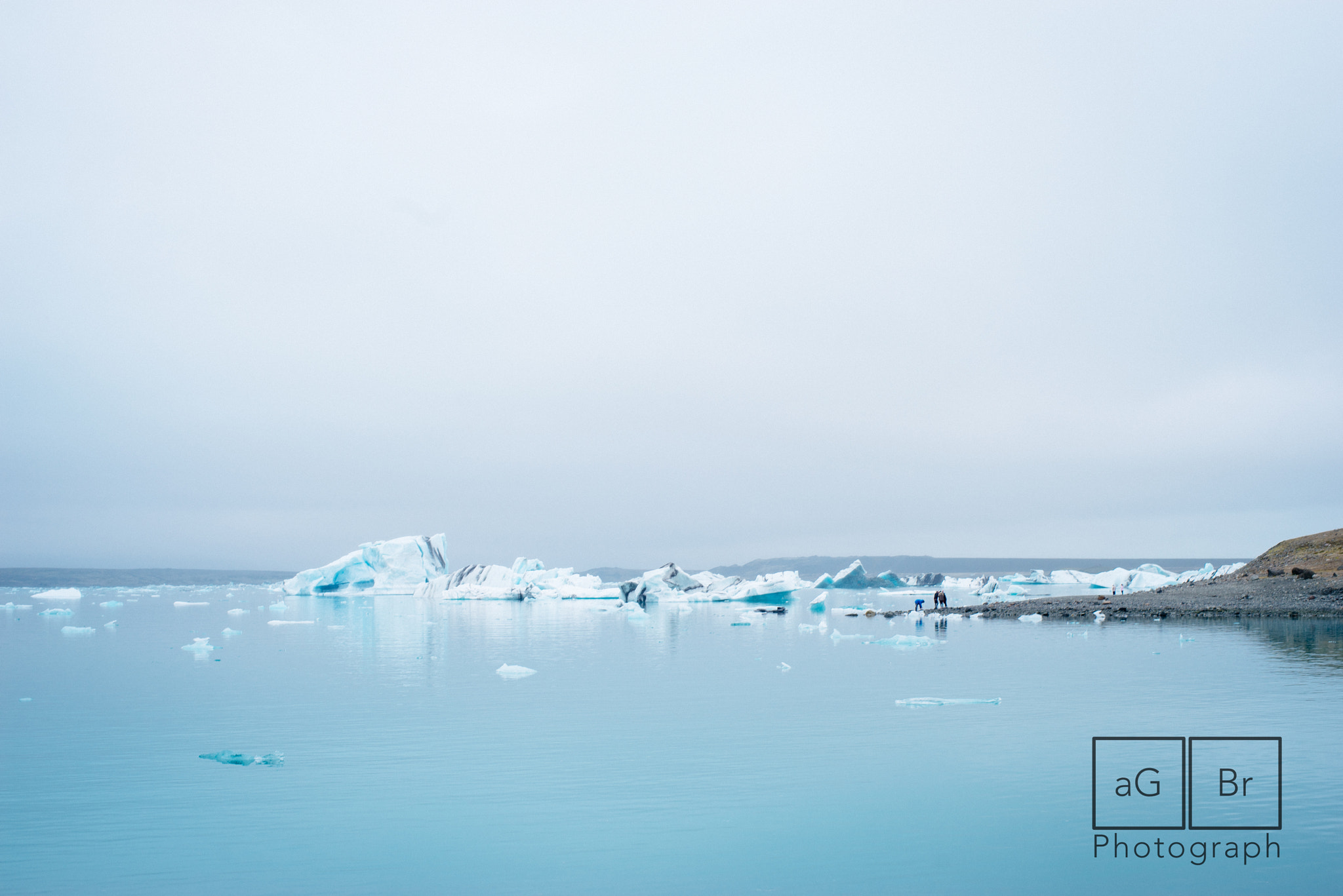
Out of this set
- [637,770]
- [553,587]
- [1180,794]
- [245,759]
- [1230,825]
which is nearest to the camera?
[1230,825]

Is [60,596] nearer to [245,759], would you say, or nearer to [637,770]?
[245,759]

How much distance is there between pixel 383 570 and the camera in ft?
182

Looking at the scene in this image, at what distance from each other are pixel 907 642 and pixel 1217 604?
1390 centimetres

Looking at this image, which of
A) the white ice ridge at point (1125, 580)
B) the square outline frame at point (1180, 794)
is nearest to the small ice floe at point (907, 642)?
the square outline frame at point (1180, 794)

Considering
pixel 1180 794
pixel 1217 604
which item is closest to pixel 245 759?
pixel 1180 794

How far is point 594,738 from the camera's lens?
33.7 feet

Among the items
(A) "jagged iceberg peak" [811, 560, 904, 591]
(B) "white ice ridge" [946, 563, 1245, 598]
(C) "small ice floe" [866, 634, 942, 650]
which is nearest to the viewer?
(C) "small ice floe" [866, 634, 942, 650]

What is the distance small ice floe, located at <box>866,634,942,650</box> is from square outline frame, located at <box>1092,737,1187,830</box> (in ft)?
34.8

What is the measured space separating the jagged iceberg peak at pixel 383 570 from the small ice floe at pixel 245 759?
44.8m

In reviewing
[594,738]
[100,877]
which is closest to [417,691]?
[594,738]

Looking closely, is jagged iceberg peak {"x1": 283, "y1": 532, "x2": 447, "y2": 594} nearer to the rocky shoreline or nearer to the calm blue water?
the calm blue water

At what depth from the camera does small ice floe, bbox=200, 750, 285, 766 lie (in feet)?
30.0

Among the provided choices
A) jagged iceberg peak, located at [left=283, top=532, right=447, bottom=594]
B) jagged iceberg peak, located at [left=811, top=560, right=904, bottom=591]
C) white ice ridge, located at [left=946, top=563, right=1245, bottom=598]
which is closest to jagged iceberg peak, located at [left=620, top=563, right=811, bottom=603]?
jagged iceberg peak, located at [left=811, top=560, right=904, bottom=591]

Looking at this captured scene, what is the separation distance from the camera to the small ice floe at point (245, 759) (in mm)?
9148
